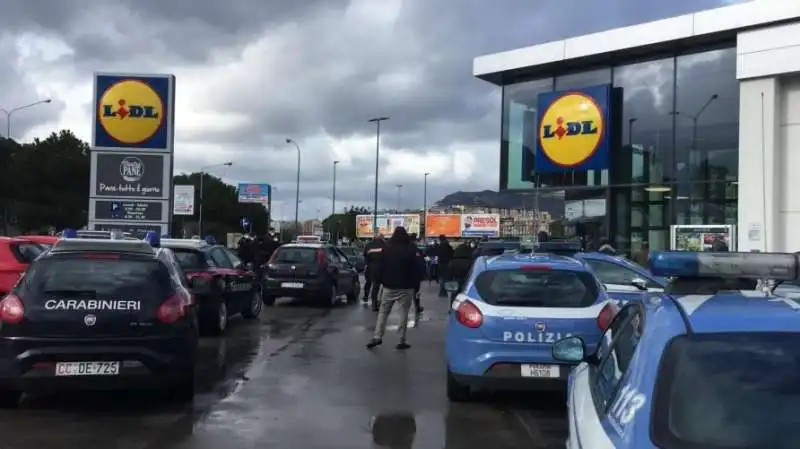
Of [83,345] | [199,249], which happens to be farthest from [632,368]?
[199,249]

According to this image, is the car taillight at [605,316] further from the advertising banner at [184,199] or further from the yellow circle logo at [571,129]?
the advertising banner at [184,199]

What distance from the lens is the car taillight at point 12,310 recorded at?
23.5 feet

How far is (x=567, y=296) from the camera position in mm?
7969

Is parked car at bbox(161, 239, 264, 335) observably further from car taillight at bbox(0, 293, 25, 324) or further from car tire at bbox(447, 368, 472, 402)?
car tire at bbox(447, 368, 472, 402)

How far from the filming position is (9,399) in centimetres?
757

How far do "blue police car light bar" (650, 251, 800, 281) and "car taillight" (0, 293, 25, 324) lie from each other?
5576mm

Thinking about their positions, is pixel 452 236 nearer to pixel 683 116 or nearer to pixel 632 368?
pixel 683 116

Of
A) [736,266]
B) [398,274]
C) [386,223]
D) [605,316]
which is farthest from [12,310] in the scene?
[386,223]

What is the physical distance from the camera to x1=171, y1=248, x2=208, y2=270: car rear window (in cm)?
1368

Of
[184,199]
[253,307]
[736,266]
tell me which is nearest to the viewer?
[736,266]

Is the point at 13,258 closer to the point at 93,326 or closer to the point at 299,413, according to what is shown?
the point at 93,326

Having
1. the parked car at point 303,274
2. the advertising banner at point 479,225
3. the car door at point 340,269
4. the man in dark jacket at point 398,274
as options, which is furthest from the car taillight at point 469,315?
the advertising banner at point 479,225

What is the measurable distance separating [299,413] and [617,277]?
6.16m

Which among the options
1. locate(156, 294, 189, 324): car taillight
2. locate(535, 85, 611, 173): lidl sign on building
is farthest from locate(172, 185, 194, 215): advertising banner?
locate(156, 294, 189, 324): car taillight
